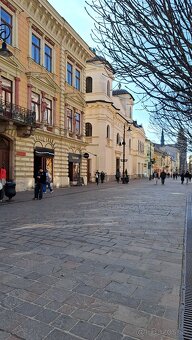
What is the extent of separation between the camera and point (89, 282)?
4.38m

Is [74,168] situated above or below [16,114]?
below

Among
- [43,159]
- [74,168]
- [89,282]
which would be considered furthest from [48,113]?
[89,282]

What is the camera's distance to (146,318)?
3381mm

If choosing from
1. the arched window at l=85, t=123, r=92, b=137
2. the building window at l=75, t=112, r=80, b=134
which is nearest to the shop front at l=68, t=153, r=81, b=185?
the building window at l=75, t=112, r=80, b=134

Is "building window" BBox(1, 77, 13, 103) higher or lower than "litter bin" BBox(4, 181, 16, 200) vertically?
higher

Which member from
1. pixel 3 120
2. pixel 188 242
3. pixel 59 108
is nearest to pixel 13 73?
pixel 3 120

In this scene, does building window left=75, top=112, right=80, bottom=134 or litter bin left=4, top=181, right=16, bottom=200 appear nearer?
litter bin left=4, top=181, right=16, bottom=200

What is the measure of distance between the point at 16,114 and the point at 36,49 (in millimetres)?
6994

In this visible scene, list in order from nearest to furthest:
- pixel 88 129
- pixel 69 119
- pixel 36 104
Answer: pixel 36 104
pixel 69 119
pixel 88 129

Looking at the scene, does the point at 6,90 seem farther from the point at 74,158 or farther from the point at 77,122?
the point at 77,122

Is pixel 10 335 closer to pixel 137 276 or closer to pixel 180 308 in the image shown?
pixel 180 308

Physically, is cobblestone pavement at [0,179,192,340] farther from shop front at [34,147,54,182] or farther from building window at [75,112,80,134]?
building window at [75,112,80,134]

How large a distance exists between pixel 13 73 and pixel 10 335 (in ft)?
64.4

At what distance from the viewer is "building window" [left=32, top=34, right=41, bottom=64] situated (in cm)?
2280
